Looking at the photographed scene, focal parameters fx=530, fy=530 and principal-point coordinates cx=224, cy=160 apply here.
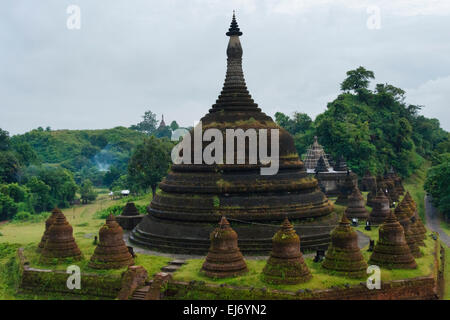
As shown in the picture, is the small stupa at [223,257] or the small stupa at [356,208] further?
the small stupa at [356,208]

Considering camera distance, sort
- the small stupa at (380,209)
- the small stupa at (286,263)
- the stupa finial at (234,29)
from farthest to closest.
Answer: the small stupa at (380,209) < the stupa finial at (234,29) < the small stupa at (286,263)

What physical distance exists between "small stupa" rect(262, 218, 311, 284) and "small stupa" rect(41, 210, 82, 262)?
10.1 metres

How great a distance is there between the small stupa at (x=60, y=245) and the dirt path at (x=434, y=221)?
2765 cm

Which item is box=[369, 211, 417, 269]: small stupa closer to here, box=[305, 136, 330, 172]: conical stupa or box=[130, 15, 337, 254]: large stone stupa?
box=[130, 15, 337, 254]: large stone stupa

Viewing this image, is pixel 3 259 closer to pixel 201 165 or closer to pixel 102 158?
pixel 201 165

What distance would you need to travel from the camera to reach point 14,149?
86.4 metres

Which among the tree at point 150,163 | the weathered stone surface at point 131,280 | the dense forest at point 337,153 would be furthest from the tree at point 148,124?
the weathered stone surface at point 131,280

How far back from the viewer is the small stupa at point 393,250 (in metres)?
24.2

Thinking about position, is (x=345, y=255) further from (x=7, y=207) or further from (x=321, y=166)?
(x=7, y=207)

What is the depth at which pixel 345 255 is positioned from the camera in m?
23.0

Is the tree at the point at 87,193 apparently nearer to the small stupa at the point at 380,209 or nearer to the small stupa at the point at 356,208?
the small stupa at the point at 356,208
